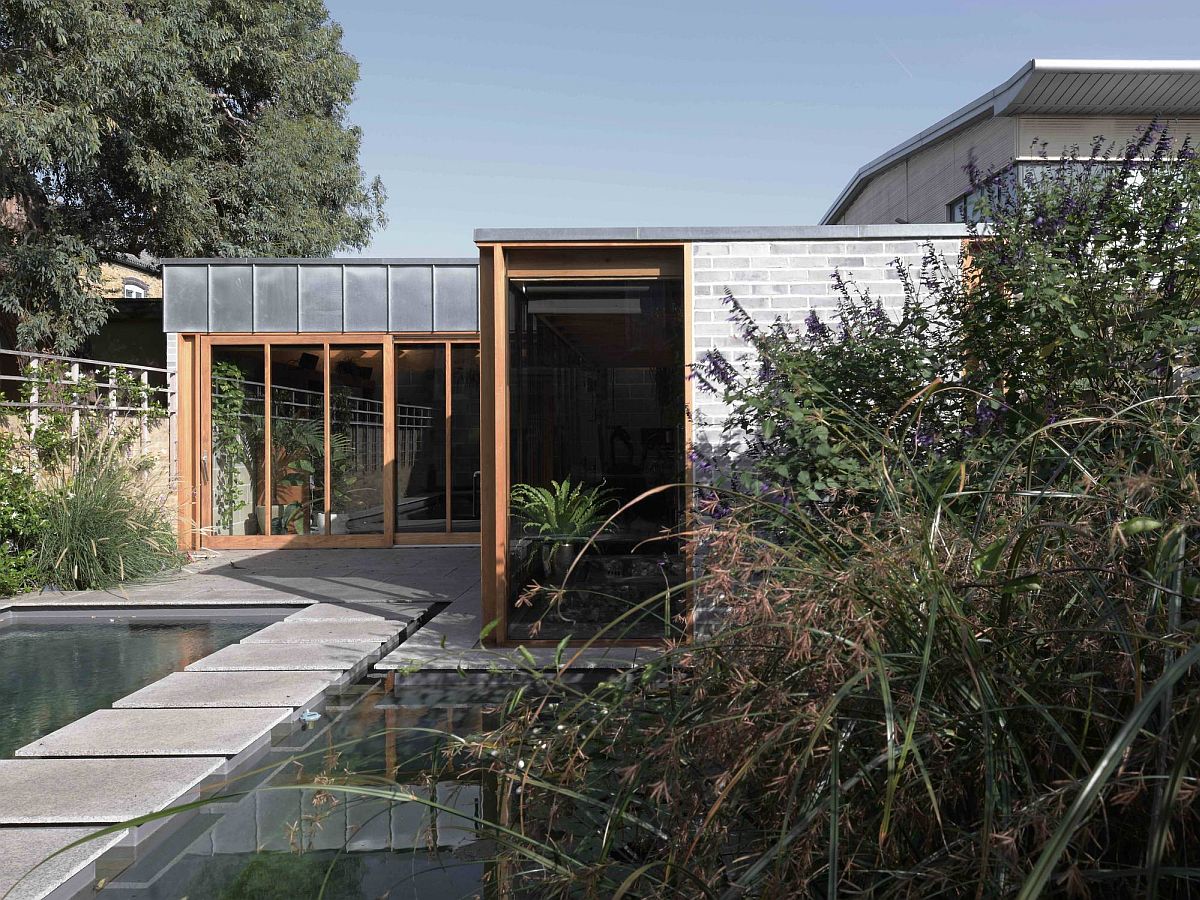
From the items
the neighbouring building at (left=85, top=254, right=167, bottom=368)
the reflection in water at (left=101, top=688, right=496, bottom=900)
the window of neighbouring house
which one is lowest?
the reflection in water at (left=101, top=688, right=496, bottom=900)

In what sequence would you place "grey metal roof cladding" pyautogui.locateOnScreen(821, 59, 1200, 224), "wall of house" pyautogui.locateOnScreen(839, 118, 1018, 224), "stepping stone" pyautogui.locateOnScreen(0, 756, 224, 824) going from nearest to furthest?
1. "stepping stone" pyautogui.locateOnScreen(0, 756, 224, 824)
2. "grey metal roof cladding" pyautogui.locateOnScreen(821, 59, 1200, 224)
3. "wall of house" pyautogui.locateOnScreen(839, 118, 1018, 224)

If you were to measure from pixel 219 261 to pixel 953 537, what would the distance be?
36.8 feet

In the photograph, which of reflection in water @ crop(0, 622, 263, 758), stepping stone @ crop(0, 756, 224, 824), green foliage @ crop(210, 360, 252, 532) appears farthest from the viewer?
green foliage @ crop(210, 360, 252, 532)

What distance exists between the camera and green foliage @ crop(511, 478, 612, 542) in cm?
607

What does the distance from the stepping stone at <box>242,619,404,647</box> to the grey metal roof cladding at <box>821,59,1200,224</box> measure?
12984 millimetres

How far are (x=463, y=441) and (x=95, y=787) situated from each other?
9032mm

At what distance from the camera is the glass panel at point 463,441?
12367 mm

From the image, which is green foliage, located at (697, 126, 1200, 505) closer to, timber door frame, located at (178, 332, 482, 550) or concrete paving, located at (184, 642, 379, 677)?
concrete paving, located at (184, 642, 379, 677)

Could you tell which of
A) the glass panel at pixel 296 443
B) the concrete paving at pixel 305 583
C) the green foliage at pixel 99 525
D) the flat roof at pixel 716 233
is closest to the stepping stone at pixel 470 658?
the concrete paving at pixel 305 583

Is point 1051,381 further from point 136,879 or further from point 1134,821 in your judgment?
point 136,879

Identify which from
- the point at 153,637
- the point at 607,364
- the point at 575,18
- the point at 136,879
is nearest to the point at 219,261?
the point at 575,18

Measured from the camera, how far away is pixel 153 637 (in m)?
6.91

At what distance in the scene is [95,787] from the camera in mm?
3574

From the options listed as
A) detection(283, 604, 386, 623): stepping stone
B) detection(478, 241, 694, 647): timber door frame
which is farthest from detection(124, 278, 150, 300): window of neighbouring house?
detection(478, 241, 694, 647): timber door frame
